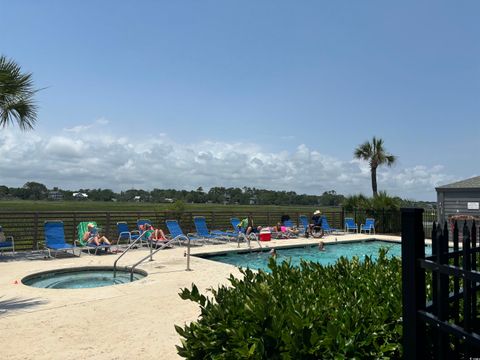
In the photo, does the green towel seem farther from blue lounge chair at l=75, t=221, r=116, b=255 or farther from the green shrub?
the green shrub

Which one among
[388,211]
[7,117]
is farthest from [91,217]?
[388,211]

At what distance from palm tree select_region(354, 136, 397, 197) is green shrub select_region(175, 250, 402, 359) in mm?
27175

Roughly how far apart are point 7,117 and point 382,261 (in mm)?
9416

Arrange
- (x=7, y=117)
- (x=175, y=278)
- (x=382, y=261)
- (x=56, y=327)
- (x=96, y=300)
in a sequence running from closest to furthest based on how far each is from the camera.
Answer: (x=382, y=261), (x=56, y=327), (x=96, y=300), (x=175, y=278), (x=7, y=117)

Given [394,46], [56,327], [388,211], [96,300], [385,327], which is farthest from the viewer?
[388,211]

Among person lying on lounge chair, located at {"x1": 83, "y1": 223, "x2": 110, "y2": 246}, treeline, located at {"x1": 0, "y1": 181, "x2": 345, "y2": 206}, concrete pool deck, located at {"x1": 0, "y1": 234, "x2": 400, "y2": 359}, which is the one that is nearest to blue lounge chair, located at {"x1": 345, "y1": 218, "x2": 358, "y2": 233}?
person lying on lounge chair, located at {"x1": 83, "y1": 223, "x2": 110, "y2": 246}

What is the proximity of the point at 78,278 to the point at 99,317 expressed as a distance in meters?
4.55

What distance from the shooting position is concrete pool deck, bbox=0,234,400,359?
438cm

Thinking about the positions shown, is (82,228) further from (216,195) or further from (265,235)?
(216,195)

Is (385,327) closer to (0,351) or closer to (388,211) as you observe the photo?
(0,351)

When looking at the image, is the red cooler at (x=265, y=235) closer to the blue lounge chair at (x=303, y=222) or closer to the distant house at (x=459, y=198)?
the blue lounge chair at (x=303, y=222)

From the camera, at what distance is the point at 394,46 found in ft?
38.0

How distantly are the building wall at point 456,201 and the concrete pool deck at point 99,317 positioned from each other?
1431 cm

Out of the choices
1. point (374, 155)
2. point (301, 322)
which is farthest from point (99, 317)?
point (374, 155)
